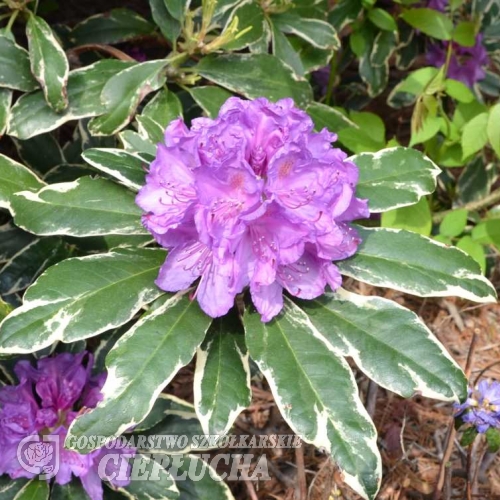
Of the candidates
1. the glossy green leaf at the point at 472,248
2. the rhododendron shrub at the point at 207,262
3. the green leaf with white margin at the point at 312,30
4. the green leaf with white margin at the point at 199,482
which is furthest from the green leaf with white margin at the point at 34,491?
the green leaf with white margin at the point at 312,30

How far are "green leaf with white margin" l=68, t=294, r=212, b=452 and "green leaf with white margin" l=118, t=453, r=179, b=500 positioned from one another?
1.40 ft

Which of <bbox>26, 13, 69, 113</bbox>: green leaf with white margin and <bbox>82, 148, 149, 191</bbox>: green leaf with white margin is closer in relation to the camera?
<bbox>82, 148, 149, 191</bbox>: green leaf with white margin

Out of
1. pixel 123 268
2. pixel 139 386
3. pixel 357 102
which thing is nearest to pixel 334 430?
pixel 139 386

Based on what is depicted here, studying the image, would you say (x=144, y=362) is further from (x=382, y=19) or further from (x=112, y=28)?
(x=382, y=19)

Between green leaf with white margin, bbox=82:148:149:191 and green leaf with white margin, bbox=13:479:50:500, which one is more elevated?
green leaf with white margin, bbox=82:148:149:191

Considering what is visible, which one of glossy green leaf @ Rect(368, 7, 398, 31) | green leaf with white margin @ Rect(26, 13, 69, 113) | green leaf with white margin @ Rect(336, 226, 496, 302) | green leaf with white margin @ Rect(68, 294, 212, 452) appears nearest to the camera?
green leaf with white margin @ Rect(68, 294, 212, 452)

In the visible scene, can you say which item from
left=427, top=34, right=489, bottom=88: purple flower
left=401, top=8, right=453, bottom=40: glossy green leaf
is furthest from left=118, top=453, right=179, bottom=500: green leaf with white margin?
left=427, top=34, right=489, bottom=88: purple flower

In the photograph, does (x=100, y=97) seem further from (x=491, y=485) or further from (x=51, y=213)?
(x=491, y=485)

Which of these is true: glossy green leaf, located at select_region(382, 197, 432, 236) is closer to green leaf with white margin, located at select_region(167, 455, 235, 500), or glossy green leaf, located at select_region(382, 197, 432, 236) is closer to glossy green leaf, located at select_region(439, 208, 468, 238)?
glossy green leaf, located at select_region(439, 208, 468, 238)

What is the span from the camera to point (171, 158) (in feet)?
3.50

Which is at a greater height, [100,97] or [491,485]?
[100,97]

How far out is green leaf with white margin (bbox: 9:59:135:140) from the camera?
54.6 inches

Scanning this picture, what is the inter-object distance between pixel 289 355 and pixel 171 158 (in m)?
0.37

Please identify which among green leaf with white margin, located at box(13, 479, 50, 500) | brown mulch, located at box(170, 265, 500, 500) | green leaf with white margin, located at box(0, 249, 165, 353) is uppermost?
green leaf with white margin, located at box(0, 249, 165, 353)
